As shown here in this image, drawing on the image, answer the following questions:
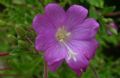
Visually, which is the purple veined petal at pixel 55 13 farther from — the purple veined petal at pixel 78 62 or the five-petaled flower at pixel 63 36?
the purple veined petal at pixel 78 62

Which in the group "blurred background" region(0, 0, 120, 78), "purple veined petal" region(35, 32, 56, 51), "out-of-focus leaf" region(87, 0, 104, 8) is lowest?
"blurred background" region(0, 0, 120, 78)

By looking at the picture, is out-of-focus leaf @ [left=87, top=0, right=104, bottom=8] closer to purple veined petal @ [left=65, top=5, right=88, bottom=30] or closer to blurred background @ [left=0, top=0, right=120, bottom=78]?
blurred background @ [left=0, top=0, right=120, bottom=78]

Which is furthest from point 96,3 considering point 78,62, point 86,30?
point 78,62

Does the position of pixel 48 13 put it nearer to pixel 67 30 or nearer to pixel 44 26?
pixel 44 26

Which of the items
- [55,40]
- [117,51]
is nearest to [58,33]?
[55,40]

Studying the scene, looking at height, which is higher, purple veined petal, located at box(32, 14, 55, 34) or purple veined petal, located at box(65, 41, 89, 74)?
purple veined petal, located at box(32, 14, 55, 34)

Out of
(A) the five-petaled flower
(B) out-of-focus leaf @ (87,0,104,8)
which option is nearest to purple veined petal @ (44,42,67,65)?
(A) the five-petaled flower
